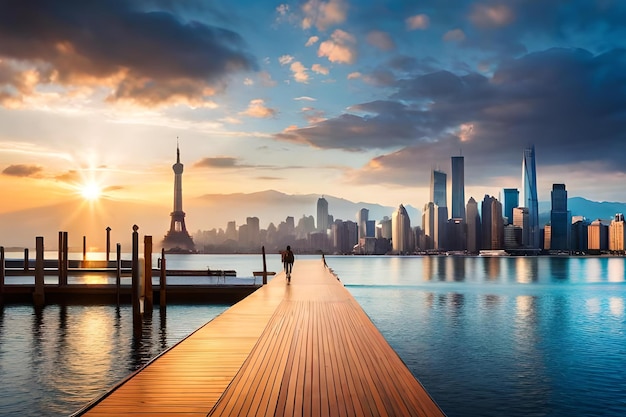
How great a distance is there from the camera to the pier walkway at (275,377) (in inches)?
392

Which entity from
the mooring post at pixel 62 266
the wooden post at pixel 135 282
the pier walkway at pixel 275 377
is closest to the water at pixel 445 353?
the wooden post at pixel 135 282

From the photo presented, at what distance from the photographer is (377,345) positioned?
634 inches

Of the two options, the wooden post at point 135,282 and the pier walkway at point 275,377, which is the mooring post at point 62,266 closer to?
the wooden post at point 135,282

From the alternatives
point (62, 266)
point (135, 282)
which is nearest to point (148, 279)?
point (135, 282)

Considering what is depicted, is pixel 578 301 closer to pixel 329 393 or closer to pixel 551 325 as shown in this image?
pixel 551 325

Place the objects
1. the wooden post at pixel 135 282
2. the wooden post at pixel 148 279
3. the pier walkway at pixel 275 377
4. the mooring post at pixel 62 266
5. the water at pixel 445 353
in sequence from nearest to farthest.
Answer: the pier walkway at pixel 275 377
the water at pixel 445 353
the wooden post at pixel 135 282
the wooden post at pixel 148 279
the mooring post at pixel 62 266

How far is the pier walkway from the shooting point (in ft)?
32.7

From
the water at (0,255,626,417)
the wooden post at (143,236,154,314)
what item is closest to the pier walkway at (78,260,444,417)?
the water at (0,255,626,417)

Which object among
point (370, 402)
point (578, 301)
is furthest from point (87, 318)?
point (578, 301)

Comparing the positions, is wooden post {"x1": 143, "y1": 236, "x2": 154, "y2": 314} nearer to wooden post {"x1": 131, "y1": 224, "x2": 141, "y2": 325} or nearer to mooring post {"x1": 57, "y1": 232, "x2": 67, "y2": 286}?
wooden post {"x1": 131, "y1": 224, "x2": 141, "y2": 325}

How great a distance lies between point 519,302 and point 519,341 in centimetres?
2743

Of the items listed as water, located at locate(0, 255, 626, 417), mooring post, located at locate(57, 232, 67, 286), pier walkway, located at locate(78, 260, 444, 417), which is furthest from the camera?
mooring post, located at locate(57, 232, 67, 286)

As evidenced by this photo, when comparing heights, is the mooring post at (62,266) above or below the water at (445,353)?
above

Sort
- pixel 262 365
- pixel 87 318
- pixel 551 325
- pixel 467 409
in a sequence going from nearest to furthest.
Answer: pixel 262 365
pixel 467 409
pixel 87 318
pixel 551 325
